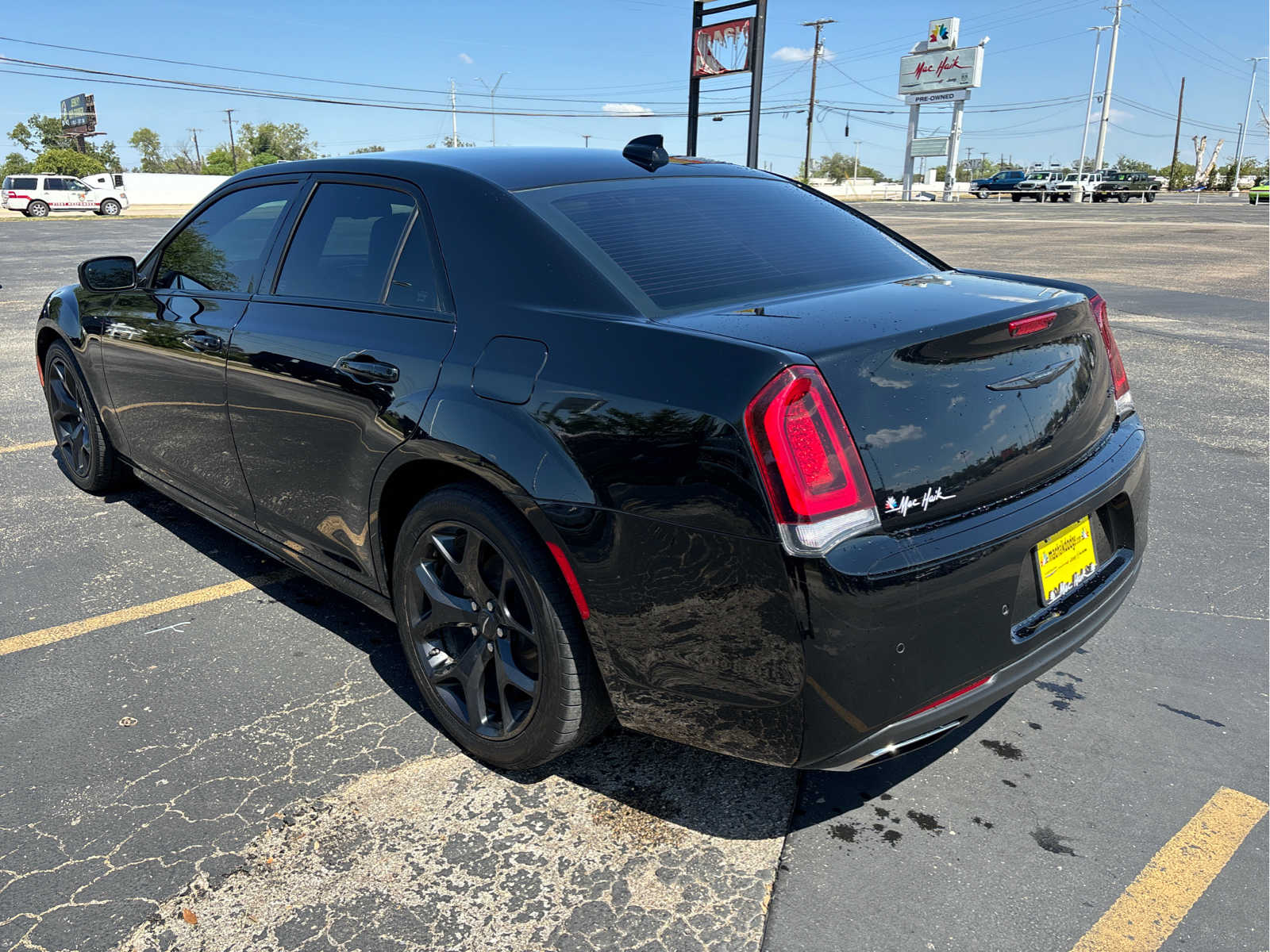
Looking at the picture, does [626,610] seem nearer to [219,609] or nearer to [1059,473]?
[1059,473]

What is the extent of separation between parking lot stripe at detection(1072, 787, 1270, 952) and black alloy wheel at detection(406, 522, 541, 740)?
4.68 ft

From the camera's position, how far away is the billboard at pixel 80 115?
3191 inches

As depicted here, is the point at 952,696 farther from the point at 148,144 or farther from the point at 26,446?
the point at 148,144

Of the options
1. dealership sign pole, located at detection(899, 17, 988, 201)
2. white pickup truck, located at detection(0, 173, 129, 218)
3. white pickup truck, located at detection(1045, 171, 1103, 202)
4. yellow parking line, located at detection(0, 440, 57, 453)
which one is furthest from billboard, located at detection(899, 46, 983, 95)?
yellow parking line, located at detection(0, 440, 57, 453)

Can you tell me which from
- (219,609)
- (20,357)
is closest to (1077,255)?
(20,357)

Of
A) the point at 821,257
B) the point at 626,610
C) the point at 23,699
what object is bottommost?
the point at 23,699

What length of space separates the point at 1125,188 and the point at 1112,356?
2960 inches

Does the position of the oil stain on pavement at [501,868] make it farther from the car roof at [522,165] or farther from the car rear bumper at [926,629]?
the car roof at [522,165]

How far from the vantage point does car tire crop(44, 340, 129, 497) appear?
4.72 metres

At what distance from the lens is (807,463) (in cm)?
194

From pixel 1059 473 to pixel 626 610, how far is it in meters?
1.15

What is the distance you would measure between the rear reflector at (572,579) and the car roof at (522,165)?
1101 mm

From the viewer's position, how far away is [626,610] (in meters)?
2.19

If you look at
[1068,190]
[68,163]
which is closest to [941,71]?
[1068,190]
